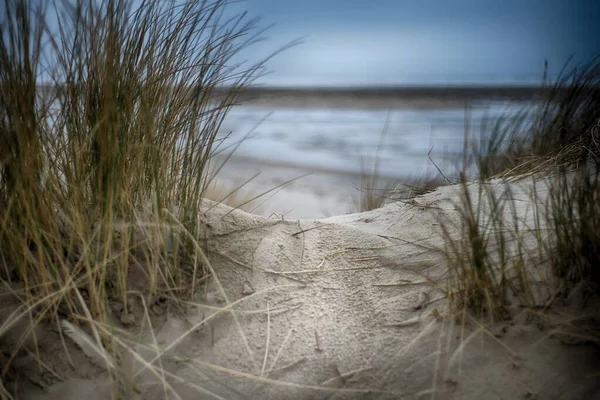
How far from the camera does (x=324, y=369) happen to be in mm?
1204

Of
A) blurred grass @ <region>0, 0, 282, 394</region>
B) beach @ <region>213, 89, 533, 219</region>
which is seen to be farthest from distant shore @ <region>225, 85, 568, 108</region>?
blurred grass @ <region>0, 0, 282, 394</region>

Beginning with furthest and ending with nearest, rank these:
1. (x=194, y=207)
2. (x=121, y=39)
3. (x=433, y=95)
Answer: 1. (x=433, y=95)
2. (x=194, y=207)
3. (x=121, y=39)

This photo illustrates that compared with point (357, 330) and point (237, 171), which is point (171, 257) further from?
point (237, 171)

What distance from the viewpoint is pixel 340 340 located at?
127 cm

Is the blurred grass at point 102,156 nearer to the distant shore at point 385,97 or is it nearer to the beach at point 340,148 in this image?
the beach at point 340,148

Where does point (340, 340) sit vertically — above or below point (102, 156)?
below

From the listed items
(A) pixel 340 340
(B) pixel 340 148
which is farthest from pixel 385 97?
(A) pixel 340 340

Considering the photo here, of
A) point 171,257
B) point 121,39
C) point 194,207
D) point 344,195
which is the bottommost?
point 344,195

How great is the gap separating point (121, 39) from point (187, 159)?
0.35m

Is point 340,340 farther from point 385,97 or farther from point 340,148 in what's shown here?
point 385,97

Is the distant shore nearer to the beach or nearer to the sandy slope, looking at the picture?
the beach

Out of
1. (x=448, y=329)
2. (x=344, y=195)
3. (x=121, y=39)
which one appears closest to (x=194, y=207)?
(x=121, y=39)

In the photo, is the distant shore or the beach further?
the distant shore

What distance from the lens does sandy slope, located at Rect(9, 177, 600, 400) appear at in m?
1.11
